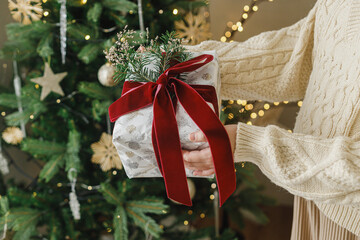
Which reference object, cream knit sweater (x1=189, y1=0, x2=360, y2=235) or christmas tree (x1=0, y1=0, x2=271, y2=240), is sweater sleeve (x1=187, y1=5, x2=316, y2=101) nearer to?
cream knit sweater (x1=189, y1=0, x2=360, y2=235)

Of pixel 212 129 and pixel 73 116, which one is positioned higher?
pixel 212 129

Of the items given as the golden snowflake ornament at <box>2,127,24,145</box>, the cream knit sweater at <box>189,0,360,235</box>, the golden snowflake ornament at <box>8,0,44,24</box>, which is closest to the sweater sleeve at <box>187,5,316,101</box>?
the cream knit sweater at <box>189,0,360,235</box>

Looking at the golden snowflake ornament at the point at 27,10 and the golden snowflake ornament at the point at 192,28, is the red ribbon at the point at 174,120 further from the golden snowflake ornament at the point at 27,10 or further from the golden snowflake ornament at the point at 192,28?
the golden snowflake ornament at the point at 27,10

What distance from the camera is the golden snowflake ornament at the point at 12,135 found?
138 centimetres

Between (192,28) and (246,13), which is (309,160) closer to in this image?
(192,28)

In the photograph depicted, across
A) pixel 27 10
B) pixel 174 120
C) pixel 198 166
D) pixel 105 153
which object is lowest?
pixel 105 153

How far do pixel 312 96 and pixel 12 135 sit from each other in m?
1.19

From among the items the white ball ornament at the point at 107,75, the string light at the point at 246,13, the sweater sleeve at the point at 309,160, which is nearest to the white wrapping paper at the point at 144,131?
the sweater sleeve at the point at 309,160

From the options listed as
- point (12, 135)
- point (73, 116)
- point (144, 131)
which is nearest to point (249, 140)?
point (144, 131)

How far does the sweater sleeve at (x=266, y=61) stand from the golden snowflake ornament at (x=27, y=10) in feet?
2.39

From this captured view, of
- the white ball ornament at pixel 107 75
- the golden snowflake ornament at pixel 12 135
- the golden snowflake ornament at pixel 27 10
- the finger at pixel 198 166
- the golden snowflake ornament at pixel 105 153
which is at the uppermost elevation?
the golden snowflake ornament at pixel 27 10

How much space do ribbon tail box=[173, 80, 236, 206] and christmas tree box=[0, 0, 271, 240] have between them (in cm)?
61

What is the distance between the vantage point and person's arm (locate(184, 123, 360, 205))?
57 centimetres

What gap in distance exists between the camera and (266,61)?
821mm
